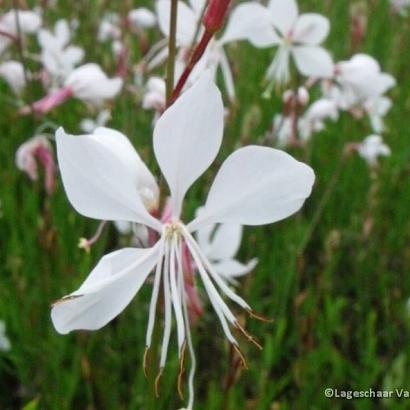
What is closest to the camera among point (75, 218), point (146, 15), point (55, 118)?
point (75, 218)

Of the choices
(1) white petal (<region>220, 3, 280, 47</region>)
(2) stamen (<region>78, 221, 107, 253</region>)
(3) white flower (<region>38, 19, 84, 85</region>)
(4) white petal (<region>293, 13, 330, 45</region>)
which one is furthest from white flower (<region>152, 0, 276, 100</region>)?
(3) white flower (<region>38, 19, 84, 85</region>)

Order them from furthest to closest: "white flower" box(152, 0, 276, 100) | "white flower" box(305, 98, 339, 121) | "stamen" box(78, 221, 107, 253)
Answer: "white flower" box(305, 98, 339, 121) < "white flower" box(152, 0, 276, 100) < "stamen" box(78, 221, 107, 253)

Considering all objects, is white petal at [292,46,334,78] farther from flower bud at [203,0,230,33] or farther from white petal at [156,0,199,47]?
flower bud at [203,0,230,33]

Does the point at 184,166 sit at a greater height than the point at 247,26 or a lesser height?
lesser

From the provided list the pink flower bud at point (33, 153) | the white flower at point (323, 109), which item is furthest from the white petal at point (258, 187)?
the white flower at point (323, 109)

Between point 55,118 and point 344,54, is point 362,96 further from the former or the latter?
point 344,54

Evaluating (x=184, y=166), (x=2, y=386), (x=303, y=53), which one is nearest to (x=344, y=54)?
(x=303, y=53)

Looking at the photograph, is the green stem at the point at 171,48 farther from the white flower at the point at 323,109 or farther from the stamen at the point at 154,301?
the white flower at the point at 323,109
